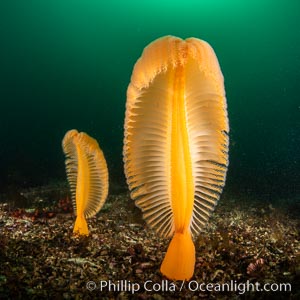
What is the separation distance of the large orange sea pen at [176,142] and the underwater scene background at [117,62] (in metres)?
24.2

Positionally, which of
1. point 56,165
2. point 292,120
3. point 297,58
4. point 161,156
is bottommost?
point 161,156

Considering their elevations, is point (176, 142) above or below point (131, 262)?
above

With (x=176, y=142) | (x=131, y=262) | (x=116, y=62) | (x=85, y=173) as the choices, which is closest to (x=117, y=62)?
(x=116, y=62)

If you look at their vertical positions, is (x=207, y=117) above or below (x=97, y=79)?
below

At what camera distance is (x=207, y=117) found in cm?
266

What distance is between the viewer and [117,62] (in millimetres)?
49062

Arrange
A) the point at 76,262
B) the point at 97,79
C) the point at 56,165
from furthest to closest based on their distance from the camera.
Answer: the point at 97,79 → the point at 56,165 → the point at 76,262

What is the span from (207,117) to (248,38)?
135ft

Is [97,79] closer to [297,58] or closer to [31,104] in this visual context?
[31,104]

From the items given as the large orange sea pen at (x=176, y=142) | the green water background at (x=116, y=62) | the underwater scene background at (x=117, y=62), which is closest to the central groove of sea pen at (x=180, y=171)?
the large orange sea pen at (x=176, y=142)

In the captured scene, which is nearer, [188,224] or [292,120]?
Answer: [188,224]

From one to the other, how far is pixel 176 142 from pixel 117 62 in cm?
4859

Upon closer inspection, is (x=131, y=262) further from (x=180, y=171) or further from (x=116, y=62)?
(x=116, y=62)

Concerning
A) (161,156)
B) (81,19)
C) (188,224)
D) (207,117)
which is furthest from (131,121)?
(81,19)
